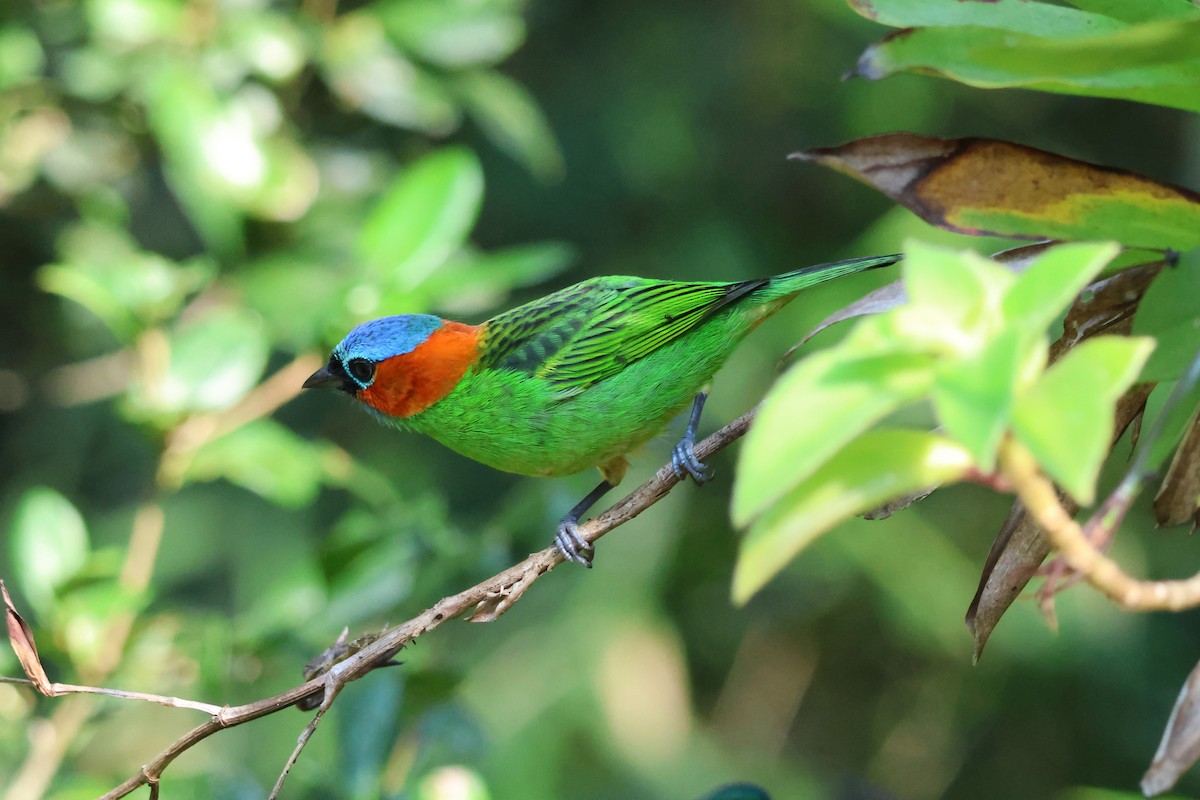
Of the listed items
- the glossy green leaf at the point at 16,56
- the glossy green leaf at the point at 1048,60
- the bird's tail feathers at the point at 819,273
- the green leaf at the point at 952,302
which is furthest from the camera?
the glossy green leaf at the point at 16,56

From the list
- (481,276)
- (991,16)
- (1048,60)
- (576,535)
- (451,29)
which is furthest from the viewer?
(451,29)

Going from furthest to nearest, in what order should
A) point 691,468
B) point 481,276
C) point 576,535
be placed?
point 481,276
point 691,468
point 576,535

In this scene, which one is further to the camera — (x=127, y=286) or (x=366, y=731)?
(x=127, y=286)

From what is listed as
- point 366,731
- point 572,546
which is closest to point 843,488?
point 572,546

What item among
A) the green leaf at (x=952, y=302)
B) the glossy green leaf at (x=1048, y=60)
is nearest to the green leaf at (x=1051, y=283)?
the green leaf at (x=952, y=302)

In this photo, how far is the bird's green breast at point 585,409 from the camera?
2.44m

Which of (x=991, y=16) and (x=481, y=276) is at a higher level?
(x=991, y=16)

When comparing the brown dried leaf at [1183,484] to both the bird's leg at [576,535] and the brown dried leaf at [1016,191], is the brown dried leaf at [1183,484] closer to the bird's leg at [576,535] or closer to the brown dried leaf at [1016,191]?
the brown dried leaf at [1016,191]

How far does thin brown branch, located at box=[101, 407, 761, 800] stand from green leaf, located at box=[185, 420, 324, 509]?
105cm

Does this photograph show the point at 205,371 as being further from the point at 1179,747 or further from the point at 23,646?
the point at 1179,747

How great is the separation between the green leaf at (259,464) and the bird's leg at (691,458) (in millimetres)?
886

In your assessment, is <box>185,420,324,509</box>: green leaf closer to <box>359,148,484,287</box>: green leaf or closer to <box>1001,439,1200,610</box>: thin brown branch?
<box>359,148,484,287</box>: green leaf

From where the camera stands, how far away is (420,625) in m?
1.41

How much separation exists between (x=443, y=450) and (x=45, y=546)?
2.24 metres
